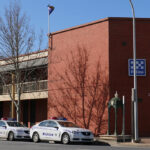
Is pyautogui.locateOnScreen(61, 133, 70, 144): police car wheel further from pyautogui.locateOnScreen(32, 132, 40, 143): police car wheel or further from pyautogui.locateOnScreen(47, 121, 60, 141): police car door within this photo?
pyautogui.locateOnScreen(32, 132, 40, 143): police car wheel

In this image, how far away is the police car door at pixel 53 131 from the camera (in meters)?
20.7

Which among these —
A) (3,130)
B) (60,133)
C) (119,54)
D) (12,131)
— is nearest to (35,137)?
(12,131)

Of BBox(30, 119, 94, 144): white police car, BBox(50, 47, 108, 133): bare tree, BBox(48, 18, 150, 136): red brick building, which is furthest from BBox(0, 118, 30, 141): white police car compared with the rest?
BBox(48, 18, 150, 136): red brick building

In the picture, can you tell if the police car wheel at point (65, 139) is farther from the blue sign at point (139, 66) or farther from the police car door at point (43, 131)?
the blue sign at point (139, 66)

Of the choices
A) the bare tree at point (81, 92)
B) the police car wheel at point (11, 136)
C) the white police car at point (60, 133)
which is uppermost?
the bare tree at point (81, 92)

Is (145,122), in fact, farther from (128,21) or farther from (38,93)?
(38,93)

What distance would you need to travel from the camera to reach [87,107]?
87.4 feet

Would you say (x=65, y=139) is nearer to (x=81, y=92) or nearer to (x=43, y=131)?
(x=43, y=131)

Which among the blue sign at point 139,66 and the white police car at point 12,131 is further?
the blue sign at point 139,66

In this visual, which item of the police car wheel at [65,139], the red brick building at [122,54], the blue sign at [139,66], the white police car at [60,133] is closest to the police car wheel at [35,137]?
the white police car at [60,133]

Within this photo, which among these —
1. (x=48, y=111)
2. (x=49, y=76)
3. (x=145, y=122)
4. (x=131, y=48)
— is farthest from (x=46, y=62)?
(x=145, y=122)

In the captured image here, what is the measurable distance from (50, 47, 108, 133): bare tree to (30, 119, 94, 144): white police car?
5.03 m

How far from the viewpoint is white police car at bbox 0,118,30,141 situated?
23.0 meters

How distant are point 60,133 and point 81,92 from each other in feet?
23.4
